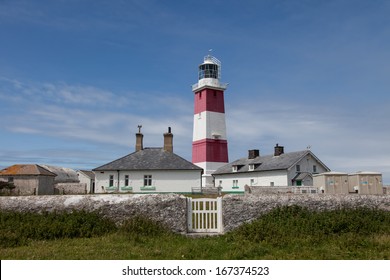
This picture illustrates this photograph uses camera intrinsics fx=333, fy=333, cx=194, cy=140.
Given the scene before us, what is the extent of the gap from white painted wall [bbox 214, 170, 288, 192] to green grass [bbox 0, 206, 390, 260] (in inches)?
1118

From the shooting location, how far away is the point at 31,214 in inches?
436

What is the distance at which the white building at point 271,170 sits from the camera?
38966 mm

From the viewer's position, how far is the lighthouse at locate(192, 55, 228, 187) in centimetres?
4384

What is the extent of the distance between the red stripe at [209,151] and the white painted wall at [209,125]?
0.69 metres

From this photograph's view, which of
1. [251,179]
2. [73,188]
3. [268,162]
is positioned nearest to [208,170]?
[251,179]

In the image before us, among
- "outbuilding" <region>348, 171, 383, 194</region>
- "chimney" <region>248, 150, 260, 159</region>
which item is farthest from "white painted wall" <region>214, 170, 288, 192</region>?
"outbuilding" <region>348, 171, 383, 194</region>

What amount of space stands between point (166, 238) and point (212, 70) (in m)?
38.5

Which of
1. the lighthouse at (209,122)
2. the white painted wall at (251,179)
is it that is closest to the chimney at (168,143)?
the lighthouse at (209,122)

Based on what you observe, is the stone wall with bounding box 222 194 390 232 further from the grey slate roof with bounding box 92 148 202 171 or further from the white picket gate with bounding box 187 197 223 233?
the grey slate roof with bounding box 92 148 202 171

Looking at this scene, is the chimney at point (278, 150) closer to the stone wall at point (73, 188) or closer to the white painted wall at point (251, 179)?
the white painted wall at point (251, 179)

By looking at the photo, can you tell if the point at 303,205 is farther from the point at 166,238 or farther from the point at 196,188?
the point at 196,188

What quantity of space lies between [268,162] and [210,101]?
36.0 feet

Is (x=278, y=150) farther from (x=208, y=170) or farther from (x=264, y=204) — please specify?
(x=264, y=204)

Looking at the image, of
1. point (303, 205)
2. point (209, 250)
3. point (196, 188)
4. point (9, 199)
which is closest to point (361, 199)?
point (303, 205)
